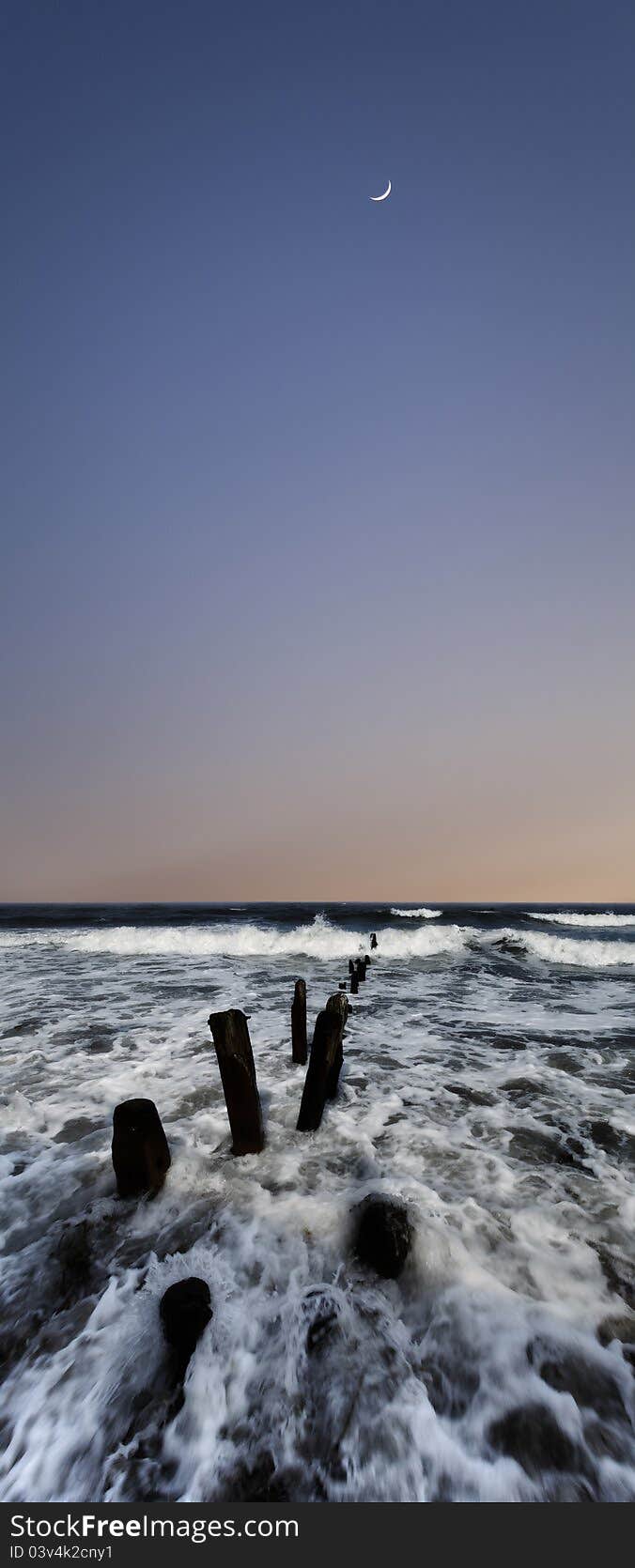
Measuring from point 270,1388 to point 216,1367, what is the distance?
13.9 inches

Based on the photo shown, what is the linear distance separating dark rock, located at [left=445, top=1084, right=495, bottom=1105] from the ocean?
0.06 metres

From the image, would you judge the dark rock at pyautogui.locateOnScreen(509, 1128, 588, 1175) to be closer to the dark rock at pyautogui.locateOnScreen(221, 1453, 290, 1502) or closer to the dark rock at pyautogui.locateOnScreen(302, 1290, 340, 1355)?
the dark rock at pyautogui.locateOnScreen(302, 1290, 340, 1355)

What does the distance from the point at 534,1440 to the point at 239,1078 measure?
307cm

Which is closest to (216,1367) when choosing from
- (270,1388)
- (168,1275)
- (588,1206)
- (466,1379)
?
(270,1388)

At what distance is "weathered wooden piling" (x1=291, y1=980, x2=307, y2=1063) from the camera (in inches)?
319

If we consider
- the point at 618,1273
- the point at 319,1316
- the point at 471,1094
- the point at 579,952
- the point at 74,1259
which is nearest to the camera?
the point at 319,1316

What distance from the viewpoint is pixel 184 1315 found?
329 centimetres

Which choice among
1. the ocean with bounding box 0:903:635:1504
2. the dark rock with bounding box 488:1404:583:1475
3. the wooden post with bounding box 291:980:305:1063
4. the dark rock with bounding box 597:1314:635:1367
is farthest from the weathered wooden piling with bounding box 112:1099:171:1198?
the wooden post with bounding box 291:980:305:1063

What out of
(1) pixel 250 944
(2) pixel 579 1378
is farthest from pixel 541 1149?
(1) pixel 250 944

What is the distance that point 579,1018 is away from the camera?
12000 millimetres

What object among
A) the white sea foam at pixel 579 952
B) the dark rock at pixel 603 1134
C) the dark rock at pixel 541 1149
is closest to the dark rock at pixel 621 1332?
the dark rock at pixel 541 1149

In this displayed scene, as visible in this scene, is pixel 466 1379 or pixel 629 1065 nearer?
pixel 466 1379

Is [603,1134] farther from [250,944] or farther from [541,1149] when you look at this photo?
[250,944]

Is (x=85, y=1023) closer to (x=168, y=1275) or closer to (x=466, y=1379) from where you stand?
(x=168, y=1275)
